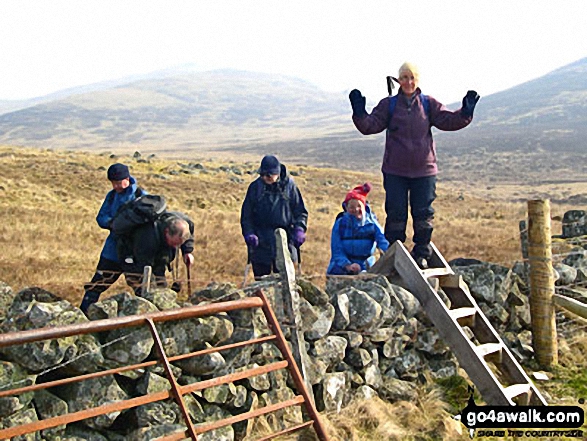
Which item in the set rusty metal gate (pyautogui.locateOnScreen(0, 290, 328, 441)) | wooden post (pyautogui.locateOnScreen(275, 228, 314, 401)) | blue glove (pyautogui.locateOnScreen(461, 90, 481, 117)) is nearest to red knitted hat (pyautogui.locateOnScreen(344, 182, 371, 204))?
blue glove (pyautogui.locateOnScreen(461, 90, 481, 117))

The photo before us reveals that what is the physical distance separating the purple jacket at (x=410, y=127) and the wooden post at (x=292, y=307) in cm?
204

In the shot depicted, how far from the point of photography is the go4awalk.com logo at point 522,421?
5105mm

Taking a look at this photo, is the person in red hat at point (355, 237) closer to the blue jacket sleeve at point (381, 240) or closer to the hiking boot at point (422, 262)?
the blue jacket sleeve at point (381, 240)

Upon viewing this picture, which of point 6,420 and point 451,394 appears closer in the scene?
point 6,420

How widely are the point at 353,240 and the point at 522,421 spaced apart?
2.45 metres

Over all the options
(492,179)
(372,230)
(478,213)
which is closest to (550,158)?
(492,179)

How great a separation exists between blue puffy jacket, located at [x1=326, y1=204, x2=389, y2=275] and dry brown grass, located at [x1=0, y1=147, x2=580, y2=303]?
975 millimetres

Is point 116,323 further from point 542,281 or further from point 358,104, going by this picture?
point 542,281

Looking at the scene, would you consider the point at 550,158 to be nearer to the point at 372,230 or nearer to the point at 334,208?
the point at 334,208

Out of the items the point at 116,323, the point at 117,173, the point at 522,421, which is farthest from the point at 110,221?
the point at 522,421

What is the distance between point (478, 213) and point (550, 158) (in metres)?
59.4

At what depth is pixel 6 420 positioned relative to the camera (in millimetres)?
3672

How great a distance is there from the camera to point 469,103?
21.0 feet

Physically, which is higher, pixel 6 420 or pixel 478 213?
pixel 6 420
